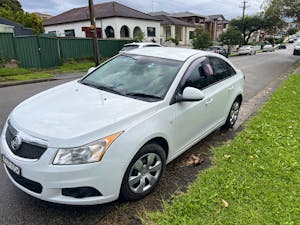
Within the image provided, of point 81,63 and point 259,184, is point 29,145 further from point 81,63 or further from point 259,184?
point 81,63

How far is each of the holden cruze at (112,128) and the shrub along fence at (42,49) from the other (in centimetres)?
1169

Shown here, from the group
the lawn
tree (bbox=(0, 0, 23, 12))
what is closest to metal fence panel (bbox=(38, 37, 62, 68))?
the lawn

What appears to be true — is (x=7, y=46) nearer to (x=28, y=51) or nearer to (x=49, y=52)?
(x=28, y=51)

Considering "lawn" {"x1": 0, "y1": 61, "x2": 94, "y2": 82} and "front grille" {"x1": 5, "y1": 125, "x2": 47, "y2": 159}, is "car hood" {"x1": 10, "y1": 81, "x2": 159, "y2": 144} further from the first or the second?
"lawn" {"x1": 0, "y1": 61, "x2": 94, "y2": 82}

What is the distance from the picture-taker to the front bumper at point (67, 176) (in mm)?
2088

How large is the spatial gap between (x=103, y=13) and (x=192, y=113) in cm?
3221

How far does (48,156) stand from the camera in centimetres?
210

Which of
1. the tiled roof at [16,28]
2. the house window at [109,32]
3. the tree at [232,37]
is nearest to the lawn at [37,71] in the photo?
the tiled roof at [16,28]

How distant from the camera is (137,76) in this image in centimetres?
333

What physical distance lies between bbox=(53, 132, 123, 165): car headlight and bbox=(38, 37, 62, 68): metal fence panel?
14235 mm

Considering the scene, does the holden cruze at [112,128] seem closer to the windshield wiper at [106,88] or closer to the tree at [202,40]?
the windshield wiper at [106,88]

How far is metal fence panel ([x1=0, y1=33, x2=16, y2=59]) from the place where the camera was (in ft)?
41.3

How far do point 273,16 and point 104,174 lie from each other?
26349 millimetres

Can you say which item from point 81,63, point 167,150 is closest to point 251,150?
point 167,150
